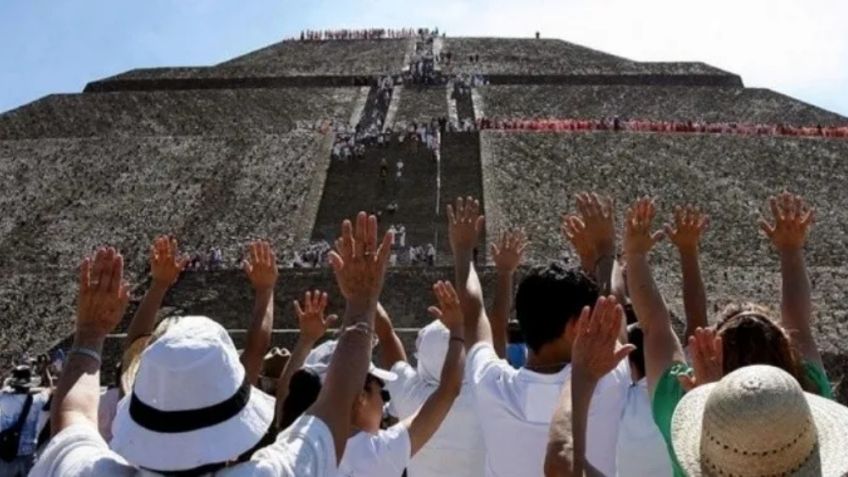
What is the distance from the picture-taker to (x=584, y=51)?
55062 millimetres

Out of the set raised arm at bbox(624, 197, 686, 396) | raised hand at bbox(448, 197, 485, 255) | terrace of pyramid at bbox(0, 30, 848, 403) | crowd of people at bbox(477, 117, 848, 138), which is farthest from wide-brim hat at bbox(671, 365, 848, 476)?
crowd of people at bbox(477, 117, 848, 138)

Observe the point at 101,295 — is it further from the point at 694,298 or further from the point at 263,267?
the point at 694,298

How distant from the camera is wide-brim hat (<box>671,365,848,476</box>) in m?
2.33

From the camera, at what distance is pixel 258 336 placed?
4.38 metres

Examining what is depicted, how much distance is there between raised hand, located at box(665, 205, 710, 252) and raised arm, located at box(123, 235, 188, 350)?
6.11 feet

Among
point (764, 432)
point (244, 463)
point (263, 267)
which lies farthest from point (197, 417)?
point (263, 267)

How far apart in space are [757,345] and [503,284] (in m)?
1.45

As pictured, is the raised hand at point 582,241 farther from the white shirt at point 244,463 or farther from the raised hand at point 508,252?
the white shirt at point 244,463

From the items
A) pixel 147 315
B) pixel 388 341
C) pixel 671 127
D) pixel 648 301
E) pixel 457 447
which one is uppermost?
pixel 671 127

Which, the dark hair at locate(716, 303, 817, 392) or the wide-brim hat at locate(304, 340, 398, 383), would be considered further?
the wide-brim hat at locate(304, 340, 398, 383)

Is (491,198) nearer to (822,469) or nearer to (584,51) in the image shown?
(822,469)

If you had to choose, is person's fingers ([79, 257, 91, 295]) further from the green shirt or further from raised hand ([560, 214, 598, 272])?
raised hand ([560, 214, 598, 272])

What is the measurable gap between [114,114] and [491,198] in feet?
55.8

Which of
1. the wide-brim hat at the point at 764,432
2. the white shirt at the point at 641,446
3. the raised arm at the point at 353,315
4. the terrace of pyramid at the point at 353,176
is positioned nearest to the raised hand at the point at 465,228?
the white shirt at the point at 641,446
